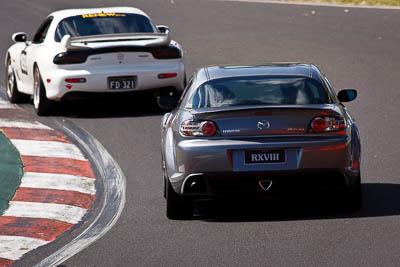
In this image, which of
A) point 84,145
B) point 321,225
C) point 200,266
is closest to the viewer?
point 200,266

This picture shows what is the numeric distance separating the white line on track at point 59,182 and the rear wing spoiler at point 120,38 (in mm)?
3494

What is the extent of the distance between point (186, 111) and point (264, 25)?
16.7 m

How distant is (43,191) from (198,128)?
8.77 ft

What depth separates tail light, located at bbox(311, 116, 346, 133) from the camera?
346 inches

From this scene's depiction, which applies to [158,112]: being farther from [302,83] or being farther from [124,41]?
[302,83]

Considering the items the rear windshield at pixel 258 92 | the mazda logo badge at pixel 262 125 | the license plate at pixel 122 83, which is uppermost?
the rear windshield at pixel 258 92

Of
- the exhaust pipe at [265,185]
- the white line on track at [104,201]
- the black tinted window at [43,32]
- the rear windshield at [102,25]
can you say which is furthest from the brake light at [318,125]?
the black tinted window at [43,32]

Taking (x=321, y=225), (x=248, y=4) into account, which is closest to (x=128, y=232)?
(x=321, y=225)

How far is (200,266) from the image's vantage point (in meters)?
7.48

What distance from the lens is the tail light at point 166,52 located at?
1512cm

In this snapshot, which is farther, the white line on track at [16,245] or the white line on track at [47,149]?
the white line on track at [47,149]

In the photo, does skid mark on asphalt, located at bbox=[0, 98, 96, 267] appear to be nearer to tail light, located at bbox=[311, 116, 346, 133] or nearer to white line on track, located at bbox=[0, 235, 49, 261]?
white line on track, located at bbox=[0, 235, 49, 261]

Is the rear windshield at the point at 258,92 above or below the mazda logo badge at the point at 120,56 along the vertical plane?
above

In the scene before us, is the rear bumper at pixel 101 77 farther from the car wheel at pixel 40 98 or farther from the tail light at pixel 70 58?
the car wheel at pixel 40 98
